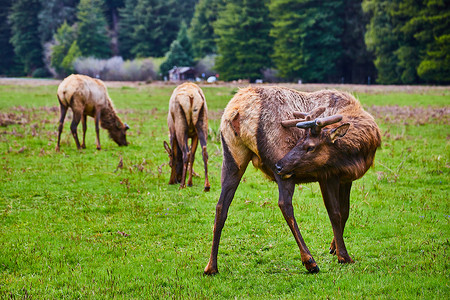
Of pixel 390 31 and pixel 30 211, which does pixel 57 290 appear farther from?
pixel 390 31

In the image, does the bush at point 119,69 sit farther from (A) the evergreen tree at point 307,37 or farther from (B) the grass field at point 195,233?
(B) the grass field at point 195,233

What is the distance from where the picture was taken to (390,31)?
49.0 metres

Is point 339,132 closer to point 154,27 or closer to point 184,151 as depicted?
point 184,151

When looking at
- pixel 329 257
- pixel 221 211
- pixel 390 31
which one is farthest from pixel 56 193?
pixel 390 31

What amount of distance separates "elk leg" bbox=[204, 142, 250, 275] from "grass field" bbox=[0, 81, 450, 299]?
0.22 metres

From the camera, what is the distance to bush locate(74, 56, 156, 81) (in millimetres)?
58969

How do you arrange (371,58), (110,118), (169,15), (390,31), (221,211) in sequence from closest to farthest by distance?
(221,211) → (110,118) → (390,31) → (371,58) → (169,15)

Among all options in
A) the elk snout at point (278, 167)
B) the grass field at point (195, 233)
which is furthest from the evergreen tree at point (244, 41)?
the elk snout at point (278, 167)

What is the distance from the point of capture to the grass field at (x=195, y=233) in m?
4.94

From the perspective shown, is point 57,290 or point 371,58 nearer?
point 57,290

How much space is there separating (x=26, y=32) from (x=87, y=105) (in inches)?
2962

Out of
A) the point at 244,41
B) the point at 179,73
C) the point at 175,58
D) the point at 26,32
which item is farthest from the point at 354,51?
the point at 26,32

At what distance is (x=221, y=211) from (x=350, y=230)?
2631 millimetres

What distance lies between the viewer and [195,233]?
22.6 feet
